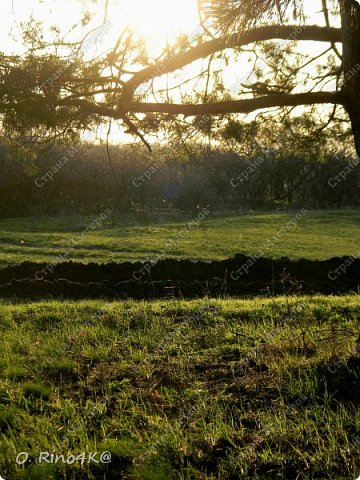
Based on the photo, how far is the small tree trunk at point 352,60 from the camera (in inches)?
200

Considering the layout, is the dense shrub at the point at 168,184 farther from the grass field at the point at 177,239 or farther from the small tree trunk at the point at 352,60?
the small tree trunk at the point at 352,60

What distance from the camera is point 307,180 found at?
32.2 meters

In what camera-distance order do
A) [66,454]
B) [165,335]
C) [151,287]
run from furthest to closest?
1. [151,287]
2. [165,335]
3. [66,454]

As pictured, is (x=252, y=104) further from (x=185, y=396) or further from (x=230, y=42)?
(x=185, y=396)

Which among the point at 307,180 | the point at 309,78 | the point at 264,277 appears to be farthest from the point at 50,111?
the point at 307,180

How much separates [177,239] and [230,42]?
1205 centimetres

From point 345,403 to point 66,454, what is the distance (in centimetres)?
185

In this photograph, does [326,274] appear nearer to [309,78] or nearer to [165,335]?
[309,78]

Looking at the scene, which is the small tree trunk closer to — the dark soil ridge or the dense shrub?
the dark soil ridge

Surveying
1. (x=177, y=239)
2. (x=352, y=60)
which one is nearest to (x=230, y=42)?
(x=352, y=60)

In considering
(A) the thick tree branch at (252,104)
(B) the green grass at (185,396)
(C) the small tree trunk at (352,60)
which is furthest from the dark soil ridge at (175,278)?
(C) the small tree trunk at (352,60)

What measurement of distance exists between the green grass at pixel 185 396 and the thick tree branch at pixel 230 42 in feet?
9.22

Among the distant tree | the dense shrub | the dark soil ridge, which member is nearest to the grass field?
the dense shrub

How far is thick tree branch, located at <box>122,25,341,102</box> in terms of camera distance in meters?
5.94
